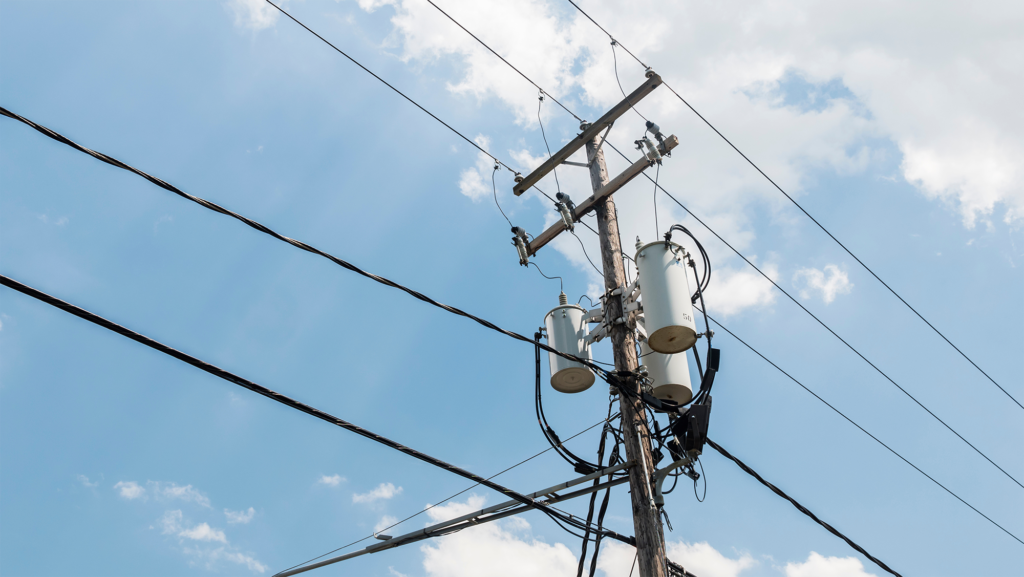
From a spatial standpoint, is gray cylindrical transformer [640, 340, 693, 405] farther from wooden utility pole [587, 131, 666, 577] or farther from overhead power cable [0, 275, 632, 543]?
overhead power cable [0, 275, 632, 543]

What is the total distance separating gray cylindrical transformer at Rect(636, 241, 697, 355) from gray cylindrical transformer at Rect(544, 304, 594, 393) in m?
0.89

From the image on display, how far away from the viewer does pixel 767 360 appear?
957 centimetres

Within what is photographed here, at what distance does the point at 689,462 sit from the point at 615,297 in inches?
73.1

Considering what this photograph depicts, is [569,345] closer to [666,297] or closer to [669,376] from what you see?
[669,376]

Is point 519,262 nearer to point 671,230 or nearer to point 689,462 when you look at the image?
point 671,230

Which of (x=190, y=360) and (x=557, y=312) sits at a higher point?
(x=557, y=312)

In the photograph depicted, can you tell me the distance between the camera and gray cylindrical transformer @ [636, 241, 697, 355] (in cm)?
705

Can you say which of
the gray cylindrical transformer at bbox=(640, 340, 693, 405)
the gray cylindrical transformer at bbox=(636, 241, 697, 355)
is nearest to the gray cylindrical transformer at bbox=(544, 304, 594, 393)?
the gray cylindrical transformer at bbox=(640, 340, 693, 405)

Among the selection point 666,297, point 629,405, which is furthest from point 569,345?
point 666,297

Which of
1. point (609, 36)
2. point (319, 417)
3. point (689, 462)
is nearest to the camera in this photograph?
point (319, 417)

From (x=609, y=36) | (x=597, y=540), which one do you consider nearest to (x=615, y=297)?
(x=597, y=540)

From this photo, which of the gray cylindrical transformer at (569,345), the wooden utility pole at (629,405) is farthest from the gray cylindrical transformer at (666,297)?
the gray cylindrical transformer at (569,345)

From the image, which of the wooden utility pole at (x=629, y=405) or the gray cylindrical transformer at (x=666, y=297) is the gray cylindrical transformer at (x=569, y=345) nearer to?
the wooden utility pole at (x=629, y=405)

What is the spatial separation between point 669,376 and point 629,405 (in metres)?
0.75
